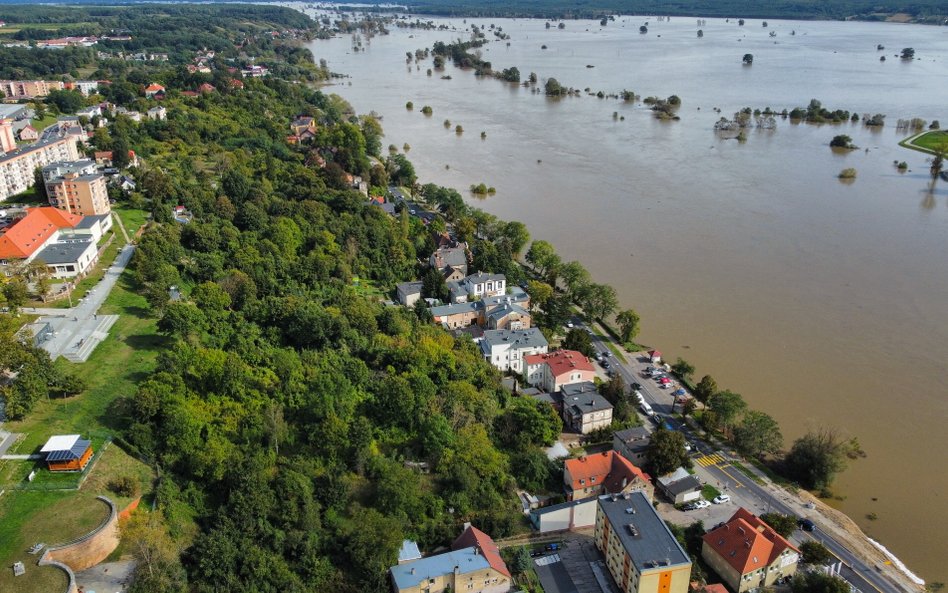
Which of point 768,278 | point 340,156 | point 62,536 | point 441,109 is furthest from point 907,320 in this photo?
point 441,109

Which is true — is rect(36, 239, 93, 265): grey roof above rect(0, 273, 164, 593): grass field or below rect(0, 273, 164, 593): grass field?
above

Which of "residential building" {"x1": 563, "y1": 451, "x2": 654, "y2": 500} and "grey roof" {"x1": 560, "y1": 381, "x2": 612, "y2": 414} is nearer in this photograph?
"residential building" {"x1": 563, "y1": 451, "x2": 654, "y2": 500}

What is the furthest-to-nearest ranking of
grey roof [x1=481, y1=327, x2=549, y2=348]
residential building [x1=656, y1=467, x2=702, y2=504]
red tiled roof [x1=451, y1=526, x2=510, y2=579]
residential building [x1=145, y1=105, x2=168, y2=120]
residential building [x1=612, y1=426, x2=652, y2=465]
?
residential building [x1=145, y1=105, x2=168, y2=120] → grey roof [x1=481, y1=327, x2=549, y2=348] → residential building [x1=612, y1=426, x2=652, y2=465] → residential building [x1=656, y1=467, x2=702, y2=504] → red tiled roof [x1=451, y1=526, x2=510, y2=579]

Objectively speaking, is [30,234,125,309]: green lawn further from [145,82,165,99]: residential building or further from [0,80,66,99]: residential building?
[0,80,66,99]: residential building

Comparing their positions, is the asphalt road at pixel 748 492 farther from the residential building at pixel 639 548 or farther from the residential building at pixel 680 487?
the residential building at pixel 639 548

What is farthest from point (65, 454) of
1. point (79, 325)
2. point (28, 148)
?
point (28, 148)

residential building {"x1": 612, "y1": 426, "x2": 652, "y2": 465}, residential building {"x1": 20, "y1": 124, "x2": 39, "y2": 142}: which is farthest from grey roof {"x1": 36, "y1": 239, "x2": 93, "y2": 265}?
residential building {"x1": 612, "y1": 426, "x2": 652, "y2": 465}

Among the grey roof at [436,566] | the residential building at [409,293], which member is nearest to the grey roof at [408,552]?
the grey roof at [436,566]
